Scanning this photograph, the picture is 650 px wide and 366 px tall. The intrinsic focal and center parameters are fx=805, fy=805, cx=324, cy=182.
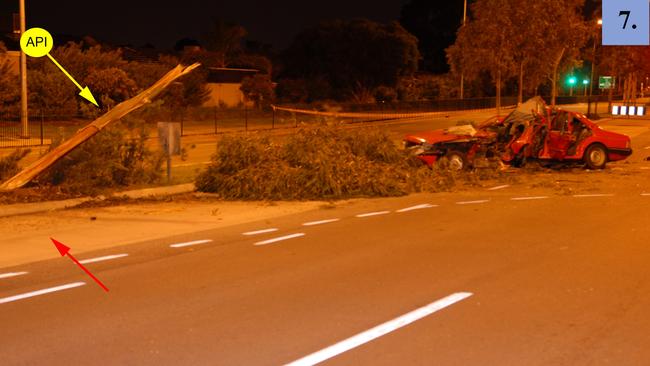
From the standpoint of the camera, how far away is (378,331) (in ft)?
23.0

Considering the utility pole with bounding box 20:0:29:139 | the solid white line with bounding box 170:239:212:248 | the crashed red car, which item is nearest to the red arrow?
the solid white line with bounding box 170:239:212:248

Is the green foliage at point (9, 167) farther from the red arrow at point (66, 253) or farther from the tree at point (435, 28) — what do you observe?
the tree at point (435, 28)

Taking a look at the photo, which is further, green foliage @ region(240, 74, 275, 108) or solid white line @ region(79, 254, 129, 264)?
green foliage @ region(240, 74, 275, 108)

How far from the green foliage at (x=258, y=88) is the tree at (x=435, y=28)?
1390 inches

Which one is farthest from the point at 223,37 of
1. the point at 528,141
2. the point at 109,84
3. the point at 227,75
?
the point at 528,141

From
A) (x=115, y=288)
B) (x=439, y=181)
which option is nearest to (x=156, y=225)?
(x=115, y=288)

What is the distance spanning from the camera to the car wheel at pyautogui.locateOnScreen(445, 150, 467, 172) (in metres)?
20.4

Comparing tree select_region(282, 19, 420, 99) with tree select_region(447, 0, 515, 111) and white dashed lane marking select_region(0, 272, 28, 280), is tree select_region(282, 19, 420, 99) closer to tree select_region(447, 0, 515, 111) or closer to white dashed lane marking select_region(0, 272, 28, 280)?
tree select_region(447, 0, 515, 111)

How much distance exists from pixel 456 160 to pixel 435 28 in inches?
2774

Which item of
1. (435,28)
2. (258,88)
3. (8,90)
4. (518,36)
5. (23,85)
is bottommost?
(8,90)

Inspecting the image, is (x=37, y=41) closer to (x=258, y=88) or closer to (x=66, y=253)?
(x=258, y=88)

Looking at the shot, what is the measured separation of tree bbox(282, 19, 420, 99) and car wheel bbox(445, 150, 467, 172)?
40.5 m

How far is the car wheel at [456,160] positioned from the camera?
2042 centimetres

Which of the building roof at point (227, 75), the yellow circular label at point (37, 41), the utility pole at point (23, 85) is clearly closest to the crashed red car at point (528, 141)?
the utility pole at point (23, 85)
